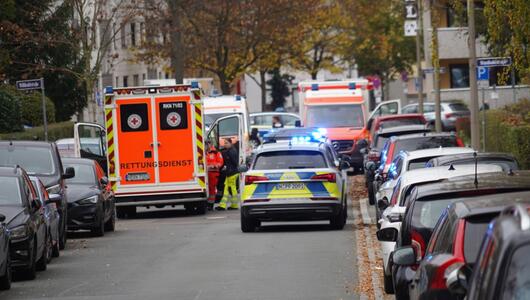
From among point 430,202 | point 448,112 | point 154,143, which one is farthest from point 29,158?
point 448,112

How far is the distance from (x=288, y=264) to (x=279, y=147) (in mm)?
5851

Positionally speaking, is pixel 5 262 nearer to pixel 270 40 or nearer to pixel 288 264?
pixel 288 264

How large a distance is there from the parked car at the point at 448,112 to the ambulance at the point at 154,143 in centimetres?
2970

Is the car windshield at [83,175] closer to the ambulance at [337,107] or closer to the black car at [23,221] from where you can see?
the black car at [23,221]

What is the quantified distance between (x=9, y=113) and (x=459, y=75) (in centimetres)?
3435

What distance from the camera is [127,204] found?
29.3 meters

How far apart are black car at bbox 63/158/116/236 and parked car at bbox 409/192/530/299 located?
51.3 feet

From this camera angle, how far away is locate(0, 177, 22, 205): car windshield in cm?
1695

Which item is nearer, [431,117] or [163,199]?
[163,199]

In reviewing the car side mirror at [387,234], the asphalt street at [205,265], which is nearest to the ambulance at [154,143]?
the asphalt street at [205,265]

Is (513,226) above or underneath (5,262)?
above

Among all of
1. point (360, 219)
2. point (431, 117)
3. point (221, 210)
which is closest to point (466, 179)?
point (360, 219)

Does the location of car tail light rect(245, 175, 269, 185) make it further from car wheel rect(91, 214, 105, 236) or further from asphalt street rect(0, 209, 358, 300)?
car wheel rect(91, 214, 105, 236)

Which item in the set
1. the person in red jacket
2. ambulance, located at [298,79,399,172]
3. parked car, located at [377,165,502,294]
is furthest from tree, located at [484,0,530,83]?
ambulance, located at [298,79,399,172]
